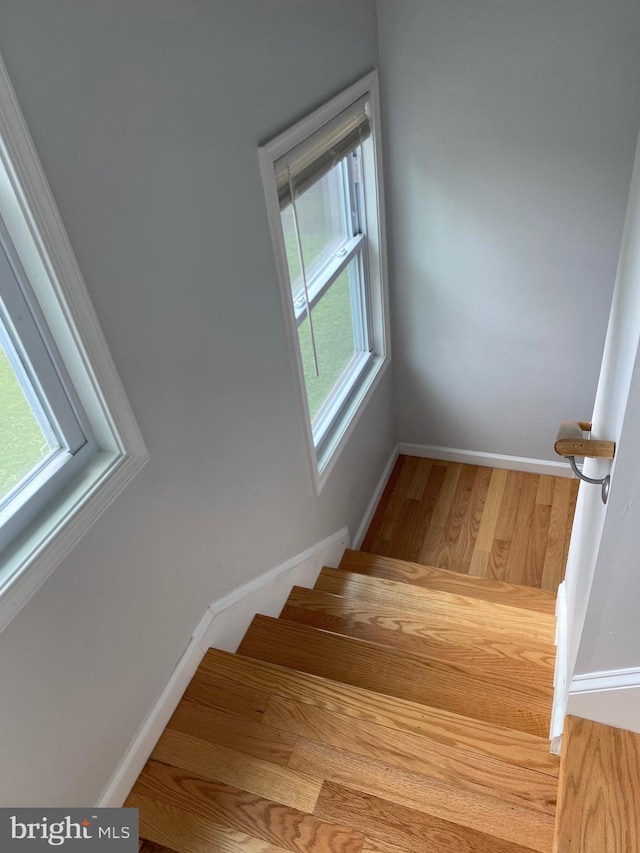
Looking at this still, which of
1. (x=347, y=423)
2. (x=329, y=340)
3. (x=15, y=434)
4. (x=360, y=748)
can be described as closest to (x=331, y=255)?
(x=329, y=340)

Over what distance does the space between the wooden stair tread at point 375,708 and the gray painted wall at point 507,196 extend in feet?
5.88

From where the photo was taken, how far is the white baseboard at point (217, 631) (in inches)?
Answer: 58.4

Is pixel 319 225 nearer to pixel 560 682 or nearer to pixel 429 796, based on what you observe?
pixel 560 682

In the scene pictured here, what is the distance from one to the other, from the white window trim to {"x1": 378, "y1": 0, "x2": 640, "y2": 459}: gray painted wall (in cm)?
182

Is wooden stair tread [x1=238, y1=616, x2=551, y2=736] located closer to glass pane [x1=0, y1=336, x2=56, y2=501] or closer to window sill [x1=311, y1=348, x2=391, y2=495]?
window sill [x1=311, y1=348, x2=391, y2=495]

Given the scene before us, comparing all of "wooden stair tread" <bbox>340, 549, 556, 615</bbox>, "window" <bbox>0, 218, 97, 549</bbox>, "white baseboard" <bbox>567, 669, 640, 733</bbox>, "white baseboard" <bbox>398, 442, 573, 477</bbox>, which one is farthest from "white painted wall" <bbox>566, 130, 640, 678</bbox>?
"white baseboard" <bbox>398, 442, 573, 477</bbox>

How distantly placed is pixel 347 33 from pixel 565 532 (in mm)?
2292

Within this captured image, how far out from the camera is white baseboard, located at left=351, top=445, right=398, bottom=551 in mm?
3035

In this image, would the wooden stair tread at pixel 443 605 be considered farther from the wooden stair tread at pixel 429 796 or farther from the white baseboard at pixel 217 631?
the wooden stair tread at pixel 429 796

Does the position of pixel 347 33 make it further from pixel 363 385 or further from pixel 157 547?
pixel 157 547

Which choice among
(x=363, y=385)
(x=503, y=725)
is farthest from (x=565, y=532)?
(x=503, y=725)

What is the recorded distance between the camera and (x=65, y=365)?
1.18 meters

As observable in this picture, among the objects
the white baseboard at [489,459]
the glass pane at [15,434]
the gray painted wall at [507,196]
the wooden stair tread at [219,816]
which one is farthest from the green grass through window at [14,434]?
the white baseboard at [489,459]

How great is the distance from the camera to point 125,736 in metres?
1.47
